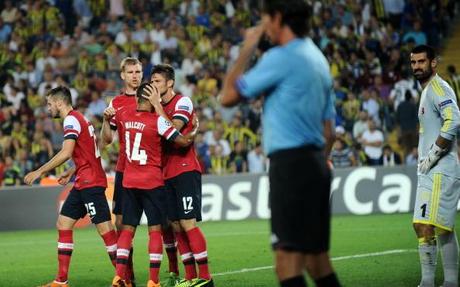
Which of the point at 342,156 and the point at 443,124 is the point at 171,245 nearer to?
the point at 443,124

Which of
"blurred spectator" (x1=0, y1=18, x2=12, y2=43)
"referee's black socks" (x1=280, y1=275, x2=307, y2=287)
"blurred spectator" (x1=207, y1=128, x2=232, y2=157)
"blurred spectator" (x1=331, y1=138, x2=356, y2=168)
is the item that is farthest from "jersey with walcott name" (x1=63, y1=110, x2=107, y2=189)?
"blurred spectator" (x1=0, y1=18, x2=12, y2=43)

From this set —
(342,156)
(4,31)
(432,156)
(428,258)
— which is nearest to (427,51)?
(432,156)

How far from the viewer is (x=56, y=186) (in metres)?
18.9

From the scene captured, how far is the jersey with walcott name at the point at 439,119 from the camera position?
8.85 m

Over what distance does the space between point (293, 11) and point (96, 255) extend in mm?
8446

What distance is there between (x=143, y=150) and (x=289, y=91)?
371 cm

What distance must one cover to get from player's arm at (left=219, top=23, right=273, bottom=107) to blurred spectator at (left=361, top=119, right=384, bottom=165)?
624 inches

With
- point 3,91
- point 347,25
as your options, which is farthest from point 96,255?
point 347,25

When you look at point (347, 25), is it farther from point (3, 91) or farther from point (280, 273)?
point (280, 273)

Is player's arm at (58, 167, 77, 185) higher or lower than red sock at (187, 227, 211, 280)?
higher

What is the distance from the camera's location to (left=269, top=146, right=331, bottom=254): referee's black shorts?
611 centimetres

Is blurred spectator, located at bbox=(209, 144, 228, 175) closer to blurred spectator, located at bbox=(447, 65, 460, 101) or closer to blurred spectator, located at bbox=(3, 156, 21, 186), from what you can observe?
blurred spectator, located at bbox=(3, 156, 21, 186)

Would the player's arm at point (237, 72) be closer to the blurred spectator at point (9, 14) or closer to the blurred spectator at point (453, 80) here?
the blurred spectator at point (453, 80)

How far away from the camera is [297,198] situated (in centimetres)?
610
